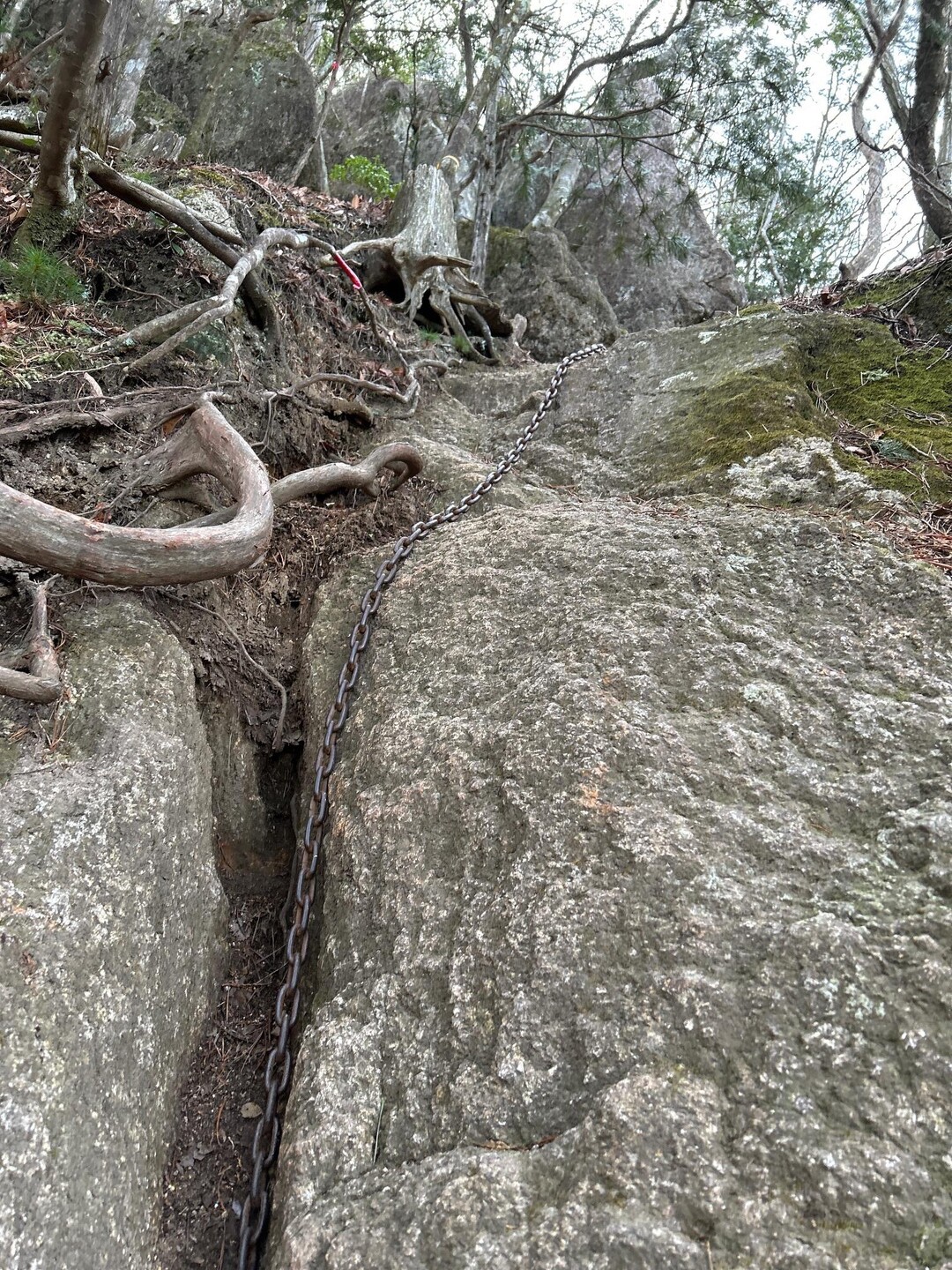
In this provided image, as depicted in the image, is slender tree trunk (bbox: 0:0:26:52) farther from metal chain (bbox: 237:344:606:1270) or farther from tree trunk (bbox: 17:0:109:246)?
metal chain (bbox: 237:344:606:1270)

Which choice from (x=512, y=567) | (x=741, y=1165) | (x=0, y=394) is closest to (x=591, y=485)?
(x=512, y=567)

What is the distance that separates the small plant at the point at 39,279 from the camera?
360cm

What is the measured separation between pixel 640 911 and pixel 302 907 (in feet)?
3.20

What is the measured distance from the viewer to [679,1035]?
1.56 meters

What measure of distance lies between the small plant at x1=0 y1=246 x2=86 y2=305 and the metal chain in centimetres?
210

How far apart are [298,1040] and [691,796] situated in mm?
1230

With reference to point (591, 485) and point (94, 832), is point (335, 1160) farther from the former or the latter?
point (591, 485)

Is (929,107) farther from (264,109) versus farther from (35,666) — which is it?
(264,109)

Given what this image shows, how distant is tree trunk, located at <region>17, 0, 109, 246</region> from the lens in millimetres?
3129

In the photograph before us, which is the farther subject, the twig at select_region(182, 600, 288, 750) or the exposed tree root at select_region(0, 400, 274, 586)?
the twig at select_region(182, 600, 288, 750)

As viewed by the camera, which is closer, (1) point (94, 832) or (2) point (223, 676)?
(1) point (94, 832)

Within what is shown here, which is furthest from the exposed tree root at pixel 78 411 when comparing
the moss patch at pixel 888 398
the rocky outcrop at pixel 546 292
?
the rocky outcrop at pixel 546 292

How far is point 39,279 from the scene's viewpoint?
11.9 ft

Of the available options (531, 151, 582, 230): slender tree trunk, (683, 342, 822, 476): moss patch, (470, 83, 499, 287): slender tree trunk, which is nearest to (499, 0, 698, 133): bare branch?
(470, 83, 499, 287): slender tree trunk
